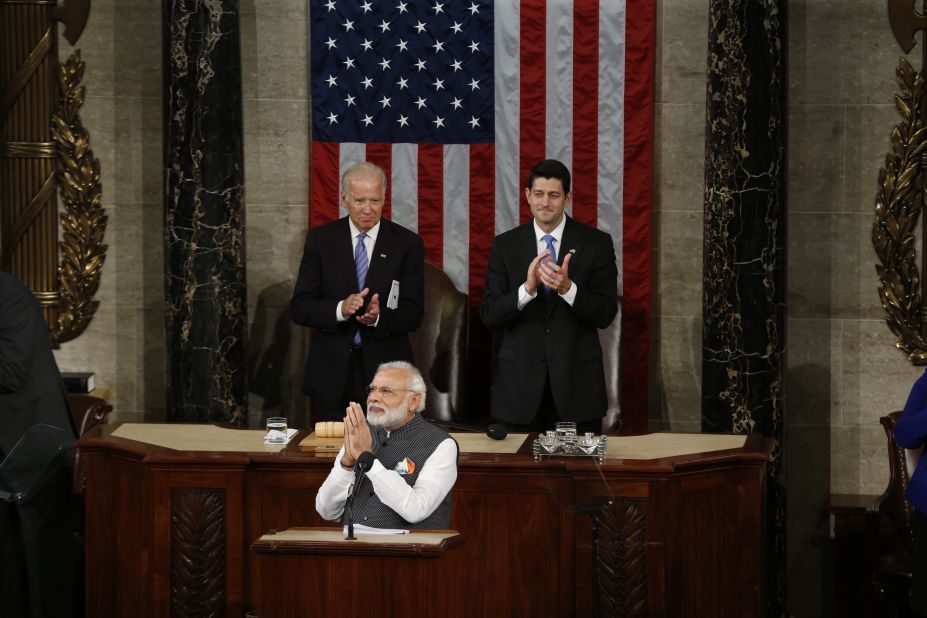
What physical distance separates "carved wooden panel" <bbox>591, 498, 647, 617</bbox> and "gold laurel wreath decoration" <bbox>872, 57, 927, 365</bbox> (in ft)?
10.9

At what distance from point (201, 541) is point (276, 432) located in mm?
→ 653

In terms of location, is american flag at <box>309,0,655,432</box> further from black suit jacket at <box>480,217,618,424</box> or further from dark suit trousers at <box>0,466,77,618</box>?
dark suit trousers at <box>0,466,77,618</box>

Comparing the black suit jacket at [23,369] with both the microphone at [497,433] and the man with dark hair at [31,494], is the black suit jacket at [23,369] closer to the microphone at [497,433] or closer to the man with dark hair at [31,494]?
the man with dark hair at [31,494]

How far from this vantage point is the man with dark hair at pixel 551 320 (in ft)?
23.5

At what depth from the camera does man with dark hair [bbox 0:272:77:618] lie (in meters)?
6.29

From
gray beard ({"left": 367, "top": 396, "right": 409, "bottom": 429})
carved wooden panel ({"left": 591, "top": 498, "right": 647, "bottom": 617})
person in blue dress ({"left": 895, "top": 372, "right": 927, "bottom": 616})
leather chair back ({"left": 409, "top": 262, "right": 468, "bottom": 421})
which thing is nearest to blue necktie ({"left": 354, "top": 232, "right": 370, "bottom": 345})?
leather chair back ({"left": 409, "top": 262, "right": 468, "bottom": 421})

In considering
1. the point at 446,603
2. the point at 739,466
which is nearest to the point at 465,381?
the point at 739,466

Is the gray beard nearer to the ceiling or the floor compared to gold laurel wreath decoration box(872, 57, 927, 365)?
nearer to the floor

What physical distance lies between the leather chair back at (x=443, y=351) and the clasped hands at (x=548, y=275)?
133 cm

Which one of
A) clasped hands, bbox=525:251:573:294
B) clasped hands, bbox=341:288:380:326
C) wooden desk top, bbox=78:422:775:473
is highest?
clasped hands, bbox=525:251:573:294

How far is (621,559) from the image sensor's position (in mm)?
5770

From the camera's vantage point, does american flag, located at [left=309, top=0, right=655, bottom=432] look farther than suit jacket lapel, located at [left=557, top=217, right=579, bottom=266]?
Yes

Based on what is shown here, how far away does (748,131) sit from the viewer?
789 cm

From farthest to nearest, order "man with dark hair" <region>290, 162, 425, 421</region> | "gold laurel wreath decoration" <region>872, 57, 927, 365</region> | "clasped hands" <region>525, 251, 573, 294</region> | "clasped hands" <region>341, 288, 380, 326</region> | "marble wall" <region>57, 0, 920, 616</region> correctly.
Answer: "marble wall" <region>57, 0, 920, 616</region>
"gold laurel wreath decoration" <region>872, 57, 927, 365</region>
"man with dark hair" <region>290, 162, 425, 421</region>
"clasped hands" <region>341, 288, 380, 326</region>
"clasped hands" <region>525, 251, 573, 294</region>
